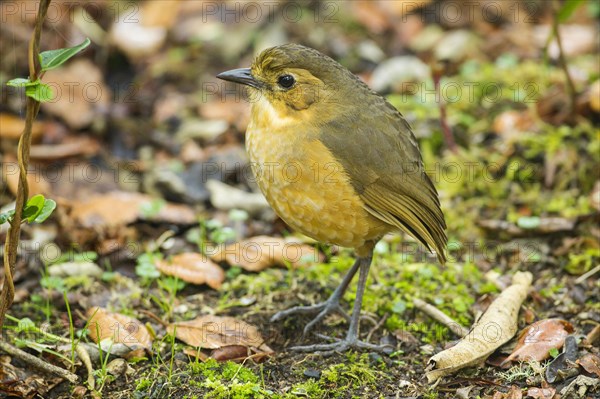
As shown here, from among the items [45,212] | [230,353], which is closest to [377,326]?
[230,353]

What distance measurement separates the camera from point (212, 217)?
5258 millimetres

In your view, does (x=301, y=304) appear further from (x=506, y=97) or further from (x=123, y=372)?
(x=506, y=97)

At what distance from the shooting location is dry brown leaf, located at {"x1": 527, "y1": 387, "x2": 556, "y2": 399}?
3.25m

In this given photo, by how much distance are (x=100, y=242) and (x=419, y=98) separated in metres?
3.00

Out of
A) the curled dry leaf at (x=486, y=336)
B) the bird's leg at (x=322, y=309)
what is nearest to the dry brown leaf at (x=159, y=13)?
the bird's leg at (x=322, y=309)

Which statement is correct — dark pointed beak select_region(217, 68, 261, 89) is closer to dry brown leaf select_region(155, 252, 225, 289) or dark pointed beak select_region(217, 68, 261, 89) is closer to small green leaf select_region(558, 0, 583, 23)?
dry brown leaf select_region(155, 252, 225, 289)

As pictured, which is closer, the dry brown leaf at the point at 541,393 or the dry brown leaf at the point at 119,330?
the dry brown leaf at the point at 541,393

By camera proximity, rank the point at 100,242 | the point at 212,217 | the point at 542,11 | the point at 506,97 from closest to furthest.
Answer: the point at 100,242 < the point at 212,217 < the point at 506,97 < the point at 542,11

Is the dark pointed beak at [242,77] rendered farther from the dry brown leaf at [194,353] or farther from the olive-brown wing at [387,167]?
the dry brown leaf at [194,353]

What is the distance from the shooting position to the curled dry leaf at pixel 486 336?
136 inches

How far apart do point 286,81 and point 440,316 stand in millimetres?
1483

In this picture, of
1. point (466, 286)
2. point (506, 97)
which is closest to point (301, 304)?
point (466, 286)

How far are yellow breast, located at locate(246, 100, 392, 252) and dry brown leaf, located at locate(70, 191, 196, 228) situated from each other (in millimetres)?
1457

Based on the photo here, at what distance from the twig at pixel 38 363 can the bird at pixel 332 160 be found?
1.10 metres
